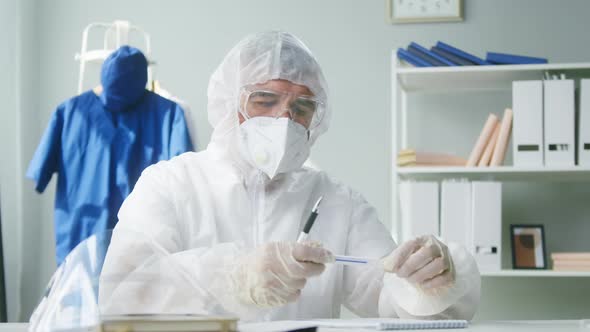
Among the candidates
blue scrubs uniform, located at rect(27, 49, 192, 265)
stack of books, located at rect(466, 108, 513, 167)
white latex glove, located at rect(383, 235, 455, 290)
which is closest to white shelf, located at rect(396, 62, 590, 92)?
stack of books, located at rect(466, 108, 513, 167)

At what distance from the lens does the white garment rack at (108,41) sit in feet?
11.3

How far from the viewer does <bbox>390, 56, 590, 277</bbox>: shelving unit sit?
122 inches

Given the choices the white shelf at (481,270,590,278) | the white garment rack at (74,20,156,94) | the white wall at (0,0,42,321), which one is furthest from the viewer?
the white wall at (0,0,42,321)

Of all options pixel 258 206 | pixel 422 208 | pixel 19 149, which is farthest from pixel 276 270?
pixel 19 149

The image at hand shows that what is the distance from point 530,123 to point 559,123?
0.35ft

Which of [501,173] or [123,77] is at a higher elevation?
[123,77]

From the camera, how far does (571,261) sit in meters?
3.11

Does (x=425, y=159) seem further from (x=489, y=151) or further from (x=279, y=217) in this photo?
(x=279, y=217)

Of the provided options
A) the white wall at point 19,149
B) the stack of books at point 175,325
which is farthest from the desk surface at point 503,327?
the white wall at point 19,149

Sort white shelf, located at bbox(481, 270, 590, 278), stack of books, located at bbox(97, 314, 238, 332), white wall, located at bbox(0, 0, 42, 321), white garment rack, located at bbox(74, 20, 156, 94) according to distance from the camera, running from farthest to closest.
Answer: white wall, located at bbox(0, 0, 42, 321)
white garment rack, located at bbox(74, 20, 156, 94)
white shelf, located at bbox(481, 270, 590, 278)
stack of books, located at bbox(97, 314, 238, 332)

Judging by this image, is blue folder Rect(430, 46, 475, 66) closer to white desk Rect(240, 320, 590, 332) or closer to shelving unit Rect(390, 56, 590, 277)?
shelving unit Rect(390, 56, 590, 277)

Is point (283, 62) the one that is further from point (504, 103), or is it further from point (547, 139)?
point (504, 103)

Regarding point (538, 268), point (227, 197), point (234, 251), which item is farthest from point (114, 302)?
point (538, 268)

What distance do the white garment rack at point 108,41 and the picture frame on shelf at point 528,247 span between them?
1.68 meters
